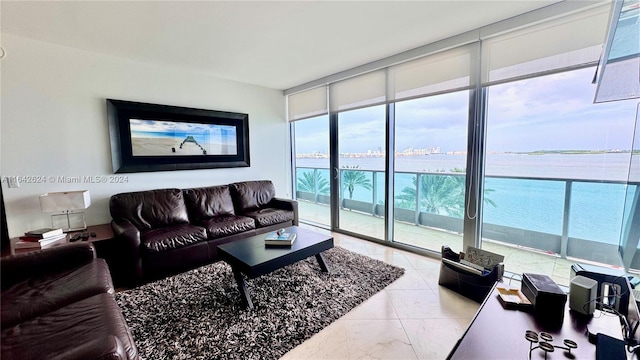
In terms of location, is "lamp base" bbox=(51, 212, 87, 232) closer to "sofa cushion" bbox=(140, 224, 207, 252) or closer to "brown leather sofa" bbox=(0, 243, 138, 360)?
"sofa cushion" bbox=(140, 224, 207, 252)

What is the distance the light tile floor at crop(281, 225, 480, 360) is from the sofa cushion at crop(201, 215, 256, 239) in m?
1.80

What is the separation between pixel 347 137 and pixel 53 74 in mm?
3602

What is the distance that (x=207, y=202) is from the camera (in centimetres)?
357

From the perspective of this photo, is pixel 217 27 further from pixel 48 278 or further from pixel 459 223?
pixel 459 223

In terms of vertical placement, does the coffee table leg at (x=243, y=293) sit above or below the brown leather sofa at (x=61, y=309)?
below

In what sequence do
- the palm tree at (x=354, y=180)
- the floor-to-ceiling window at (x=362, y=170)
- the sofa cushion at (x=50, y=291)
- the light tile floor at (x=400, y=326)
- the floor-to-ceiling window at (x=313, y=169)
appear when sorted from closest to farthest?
1. the sofa cushion at (x=50, y=291)
2. the light tile floor at (x=400, y=326)
3. the floor-to-ceiling window at (x=362, y=170)
4. the palm tree at (x=354, y=180)
5. the floor-to-ceiling window at (x=313, y=169)

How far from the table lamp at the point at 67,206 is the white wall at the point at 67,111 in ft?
0.33

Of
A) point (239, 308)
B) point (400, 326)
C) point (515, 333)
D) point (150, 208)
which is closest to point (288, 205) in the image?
point (150, 208)

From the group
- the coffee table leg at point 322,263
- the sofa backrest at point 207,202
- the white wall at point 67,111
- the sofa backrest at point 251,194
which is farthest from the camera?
the sofa backrest at point 251,194

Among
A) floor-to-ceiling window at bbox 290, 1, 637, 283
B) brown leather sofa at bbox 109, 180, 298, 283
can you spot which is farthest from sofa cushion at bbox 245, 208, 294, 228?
floor-to-ceiling window at bbox 290, 1, 637, 283

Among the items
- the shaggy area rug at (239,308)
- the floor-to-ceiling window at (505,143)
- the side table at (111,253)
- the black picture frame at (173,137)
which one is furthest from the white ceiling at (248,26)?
the shaggy area rug at (239,308)

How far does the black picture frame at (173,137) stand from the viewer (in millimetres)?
3152

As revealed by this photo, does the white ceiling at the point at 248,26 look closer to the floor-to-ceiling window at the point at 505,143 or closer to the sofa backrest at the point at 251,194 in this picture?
the floor-to-ceiling window at the point at 505,143

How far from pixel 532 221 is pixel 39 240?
16.0 feet
